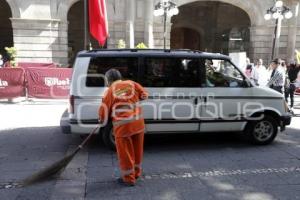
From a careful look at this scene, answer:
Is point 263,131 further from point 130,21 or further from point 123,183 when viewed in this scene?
point 130,21

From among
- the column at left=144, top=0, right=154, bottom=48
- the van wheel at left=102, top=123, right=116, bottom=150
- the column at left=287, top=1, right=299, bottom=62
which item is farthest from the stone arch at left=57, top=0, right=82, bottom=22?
the van wheel at left=102, top=123, right=116, bottom=150

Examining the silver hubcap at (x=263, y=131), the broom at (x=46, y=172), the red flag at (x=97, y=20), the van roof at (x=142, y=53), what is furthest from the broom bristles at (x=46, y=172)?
the red flag at (x=97, y=20)

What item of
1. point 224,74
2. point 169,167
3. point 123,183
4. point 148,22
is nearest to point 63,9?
point 148,22

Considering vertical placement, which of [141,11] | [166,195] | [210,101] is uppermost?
[141,11]

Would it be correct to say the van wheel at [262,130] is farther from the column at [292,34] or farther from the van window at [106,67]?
the column at [292,34]

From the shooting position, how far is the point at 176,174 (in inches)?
216

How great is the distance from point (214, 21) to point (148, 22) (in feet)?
33.3

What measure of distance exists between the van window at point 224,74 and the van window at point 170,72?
305 mm

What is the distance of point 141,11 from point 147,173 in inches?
665

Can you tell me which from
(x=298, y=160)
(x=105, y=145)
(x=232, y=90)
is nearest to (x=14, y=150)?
(x=105, y=145)

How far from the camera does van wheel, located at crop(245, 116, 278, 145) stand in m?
7.06

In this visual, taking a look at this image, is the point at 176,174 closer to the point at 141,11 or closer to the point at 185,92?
the point at 185,92

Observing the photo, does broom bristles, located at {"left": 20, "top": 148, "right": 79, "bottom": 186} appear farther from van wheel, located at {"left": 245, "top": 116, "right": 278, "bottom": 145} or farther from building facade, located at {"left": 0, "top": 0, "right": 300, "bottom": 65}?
building facade, located at {"left": 0, "top": 0, "right": 300, "bottom": 65}

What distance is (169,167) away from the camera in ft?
19.0
